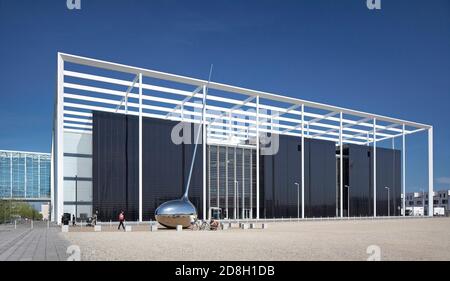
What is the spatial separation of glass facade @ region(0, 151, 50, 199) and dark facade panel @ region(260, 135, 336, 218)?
53821mm

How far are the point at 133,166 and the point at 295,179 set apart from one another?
82.6ft

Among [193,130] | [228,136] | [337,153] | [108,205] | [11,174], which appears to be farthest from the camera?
[11,174]

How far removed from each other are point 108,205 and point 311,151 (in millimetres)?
32223

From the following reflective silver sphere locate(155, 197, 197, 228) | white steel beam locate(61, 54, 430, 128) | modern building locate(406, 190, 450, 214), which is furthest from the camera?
modern building locate(406, 190, 450, 214)

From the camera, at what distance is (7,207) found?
2751 inches

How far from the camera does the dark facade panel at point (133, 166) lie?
5059 cm

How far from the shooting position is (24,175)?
3917 inches

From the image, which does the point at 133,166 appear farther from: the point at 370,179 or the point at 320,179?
the point at 370,179

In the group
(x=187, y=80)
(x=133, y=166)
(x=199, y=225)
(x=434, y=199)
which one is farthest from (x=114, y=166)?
(x=434, y=199)

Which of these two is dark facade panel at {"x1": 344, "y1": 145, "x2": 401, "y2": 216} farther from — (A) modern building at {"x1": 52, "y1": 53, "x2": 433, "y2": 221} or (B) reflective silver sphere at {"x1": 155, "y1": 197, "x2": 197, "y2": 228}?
(B) reflective silver sphere at {"x1": 155, "y1": 197, "x2": 197, "y2": 228}

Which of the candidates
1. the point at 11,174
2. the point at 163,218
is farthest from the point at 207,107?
the point at 11,174

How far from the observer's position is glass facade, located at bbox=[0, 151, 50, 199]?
95312 millimetres

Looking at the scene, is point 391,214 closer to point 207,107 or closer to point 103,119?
point 207,107

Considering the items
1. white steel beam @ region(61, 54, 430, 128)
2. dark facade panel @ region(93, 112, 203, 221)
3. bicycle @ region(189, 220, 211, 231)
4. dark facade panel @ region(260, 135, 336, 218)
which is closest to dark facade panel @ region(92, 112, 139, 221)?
dark facade panel @ region(93, 112, 203, 221)
